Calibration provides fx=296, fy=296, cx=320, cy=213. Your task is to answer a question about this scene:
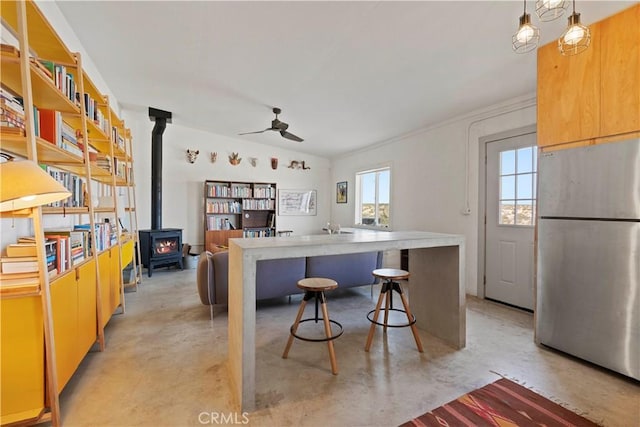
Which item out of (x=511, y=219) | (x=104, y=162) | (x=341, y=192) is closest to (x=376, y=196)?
(x=341, y=192)

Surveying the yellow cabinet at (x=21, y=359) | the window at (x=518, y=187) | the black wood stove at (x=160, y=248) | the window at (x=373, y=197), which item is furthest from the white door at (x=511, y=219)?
the black wood stove at (x=160, y=248)

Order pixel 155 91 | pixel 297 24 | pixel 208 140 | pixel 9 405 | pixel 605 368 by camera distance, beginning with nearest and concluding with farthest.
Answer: pixel 9 405
pixel 605 368
pixel 297 24
pixel 155 91
pixel 208 140

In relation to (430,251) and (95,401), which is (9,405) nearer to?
(95,401)

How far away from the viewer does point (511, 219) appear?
350 centimetres

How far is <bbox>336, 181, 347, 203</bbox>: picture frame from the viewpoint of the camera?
22.4ft

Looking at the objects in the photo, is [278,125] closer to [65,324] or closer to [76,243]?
[76,243]

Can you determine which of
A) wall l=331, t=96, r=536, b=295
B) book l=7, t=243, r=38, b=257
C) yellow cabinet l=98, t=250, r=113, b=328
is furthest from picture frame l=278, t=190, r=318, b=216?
book l=7, t=243, r=38, b=257

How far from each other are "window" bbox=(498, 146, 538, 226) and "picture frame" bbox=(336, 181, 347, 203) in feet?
11.9

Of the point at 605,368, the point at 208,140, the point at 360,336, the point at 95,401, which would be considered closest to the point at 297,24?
the point at 360,336

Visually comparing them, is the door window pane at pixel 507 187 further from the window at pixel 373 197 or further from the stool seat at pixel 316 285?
the stool seat at pixel 316 285

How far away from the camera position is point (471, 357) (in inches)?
89.9

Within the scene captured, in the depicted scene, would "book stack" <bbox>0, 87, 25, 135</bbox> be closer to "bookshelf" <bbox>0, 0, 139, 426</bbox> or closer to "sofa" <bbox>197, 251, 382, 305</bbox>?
"bookshelf" <bbox>0, 0, 139, 426</bbox>

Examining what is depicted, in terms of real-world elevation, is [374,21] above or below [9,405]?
above

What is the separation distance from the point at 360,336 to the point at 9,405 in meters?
2.25
